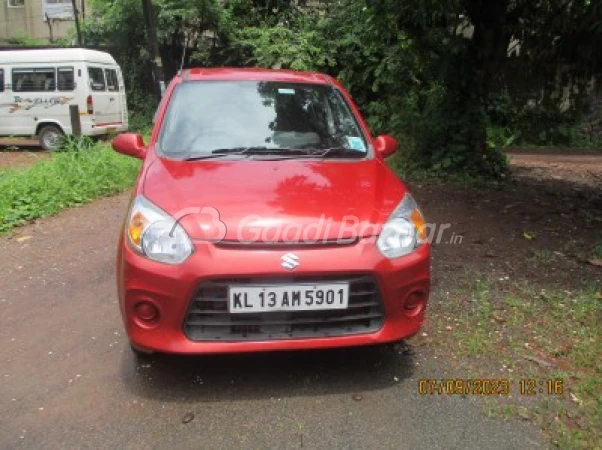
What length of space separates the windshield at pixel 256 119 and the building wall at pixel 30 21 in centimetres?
2498

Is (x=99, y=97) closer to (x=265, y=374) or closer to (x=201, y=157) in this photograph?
(x=201, y=157)

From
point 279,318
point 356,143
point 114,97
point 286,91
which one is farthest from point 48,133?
point 279,318

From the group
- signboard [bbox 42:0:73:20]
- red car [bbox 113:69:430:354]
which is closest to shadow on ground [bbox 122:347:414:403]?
red car [bbox 113:69:430:354]

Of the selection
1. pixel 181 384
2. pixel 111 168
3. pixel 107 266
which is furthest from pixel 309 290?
pixel 111 168

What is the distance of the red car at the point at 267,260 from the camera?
276 centimetres

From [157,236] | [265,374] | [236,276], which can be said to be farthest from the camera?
[265,374]

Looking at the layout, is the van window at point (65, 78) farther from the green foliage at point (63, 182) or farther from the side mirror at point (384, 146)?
the side mirror at point (384, 146)

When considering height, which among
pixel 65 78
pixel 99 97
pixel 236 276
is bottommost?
pixel 99 97

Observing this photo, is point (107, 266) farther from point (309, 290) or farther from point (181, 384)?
point (309, 290)

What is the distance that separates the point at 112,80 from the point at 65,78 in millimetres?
1416

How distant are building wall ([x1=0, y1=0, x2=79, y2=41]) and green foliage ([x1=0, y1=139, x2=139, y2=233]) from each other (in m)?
19.8

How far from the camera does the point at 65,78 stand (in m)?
14.0

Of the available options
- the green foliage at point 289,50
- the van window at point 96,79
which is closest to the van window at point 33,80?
the van window at point 96,79

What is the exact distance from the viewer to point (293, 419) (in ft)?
9.33
